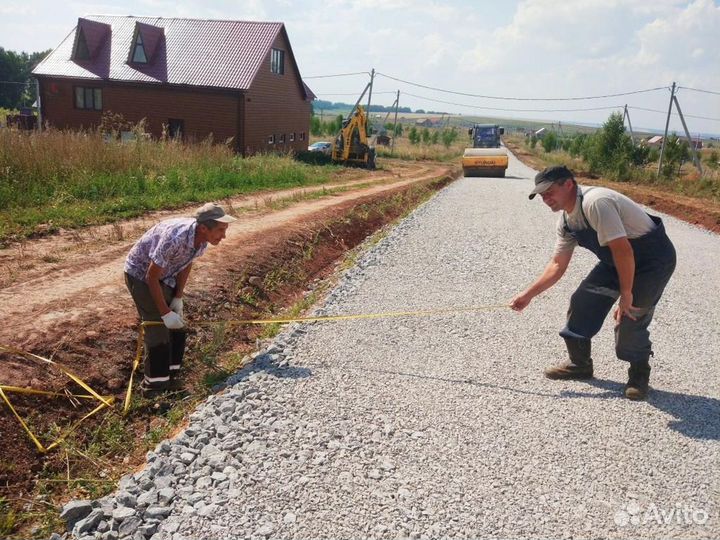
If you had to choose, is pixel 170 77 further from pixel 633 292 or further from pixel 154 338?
pixel 633 292

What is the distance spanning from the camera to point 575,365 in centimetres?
505

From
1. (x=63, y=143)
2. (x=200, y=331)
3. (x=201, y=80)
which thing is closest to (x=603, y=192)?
(x=200, y=331)

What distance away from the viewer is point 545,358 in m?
5.49

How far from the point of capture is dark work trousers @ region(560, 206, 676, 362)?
4.41 meters

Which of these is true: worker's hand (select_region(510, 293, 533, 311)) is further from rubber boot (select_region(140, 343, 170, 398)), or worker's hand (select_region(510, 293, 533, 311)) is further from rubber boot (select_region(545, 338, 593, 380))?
rubber boot (select_region(140, 343, 170, 398))

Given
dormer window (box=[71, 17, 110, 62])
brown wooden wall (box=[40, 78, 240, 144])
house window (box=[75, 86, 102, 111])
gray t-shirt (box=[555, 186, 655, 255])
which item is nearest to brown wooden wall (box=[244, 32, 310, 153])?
brown wooden wall (box=[40, 78, 240, 144])

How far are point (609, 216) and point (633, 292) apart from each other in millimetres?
752

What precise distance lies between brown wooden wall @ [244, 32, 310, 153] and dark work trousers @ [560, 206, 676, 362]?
2348cm

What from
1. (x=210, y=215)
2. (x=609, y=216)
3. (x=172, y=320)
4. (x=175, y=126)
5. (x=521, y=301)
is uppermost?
(x=175, y=126)

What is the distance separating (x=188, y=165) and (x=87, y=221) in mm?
5788

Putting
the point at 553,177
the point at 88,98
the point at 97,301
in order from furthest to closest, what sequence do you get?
the point at 88,98, the point at 97,301, the point at 553,177

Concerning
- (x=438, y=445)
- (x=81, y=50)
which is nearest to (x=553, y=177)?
(x=438, y=445)

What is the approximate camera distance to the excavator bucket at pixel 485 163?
94.0 feet
